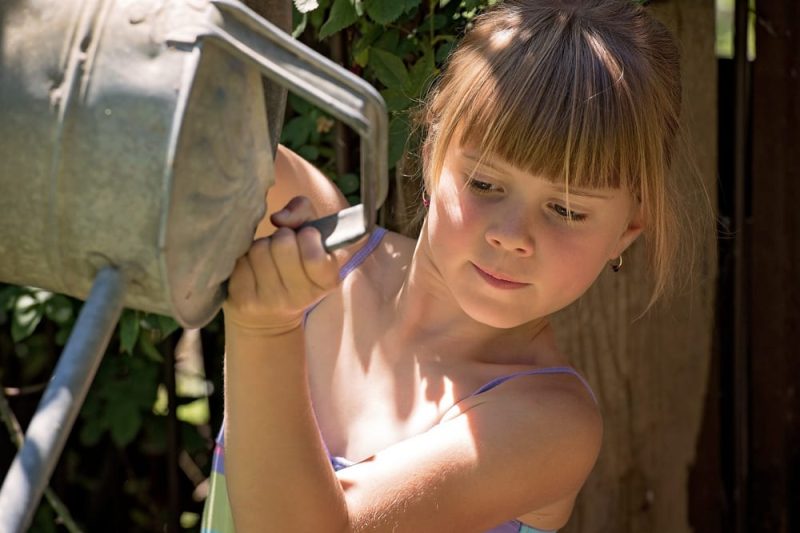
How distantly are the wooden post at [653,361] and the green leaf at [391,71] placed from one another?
536 mm

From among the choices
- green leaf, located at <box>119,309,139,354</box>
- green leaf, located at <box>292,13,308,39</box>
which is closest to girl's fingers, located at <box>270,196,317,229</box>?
green leaf, located at <box>292,13,308,39</box>

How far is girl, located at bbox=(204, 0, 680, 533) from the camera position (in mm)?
1236

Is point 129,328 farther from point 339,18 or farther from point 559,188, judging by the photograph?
point 559,188

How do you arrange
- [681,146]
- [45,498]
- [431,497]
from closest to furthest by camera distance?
[431,497] < [681,146] < [45,498]

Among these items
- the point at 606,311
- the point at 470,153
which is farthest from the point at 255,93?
the point at 606,311

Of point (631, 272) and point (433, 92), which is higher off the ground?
point (433, 92)

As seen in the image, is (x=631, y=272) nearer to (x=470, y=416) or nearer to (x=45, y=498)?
(x=470, y=416)

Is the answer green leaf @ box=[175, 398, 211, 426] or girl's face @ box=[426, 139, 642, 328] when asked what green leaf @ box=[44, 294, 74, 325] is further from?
girl's face @ box=[426, 139, 642, 328]

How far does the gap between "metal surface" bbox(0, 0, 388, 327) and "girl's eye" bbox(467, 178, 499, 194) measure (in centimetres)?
54

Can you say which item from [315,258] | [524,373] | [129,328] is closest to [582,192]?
[524,373]

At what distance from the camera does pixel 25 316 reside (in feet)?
6.91

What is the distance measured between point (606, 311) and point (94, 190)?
1.32 meters

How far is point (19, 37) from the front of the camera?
2.92 ft

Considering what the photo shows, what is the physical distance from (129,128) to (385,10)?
0.86m
